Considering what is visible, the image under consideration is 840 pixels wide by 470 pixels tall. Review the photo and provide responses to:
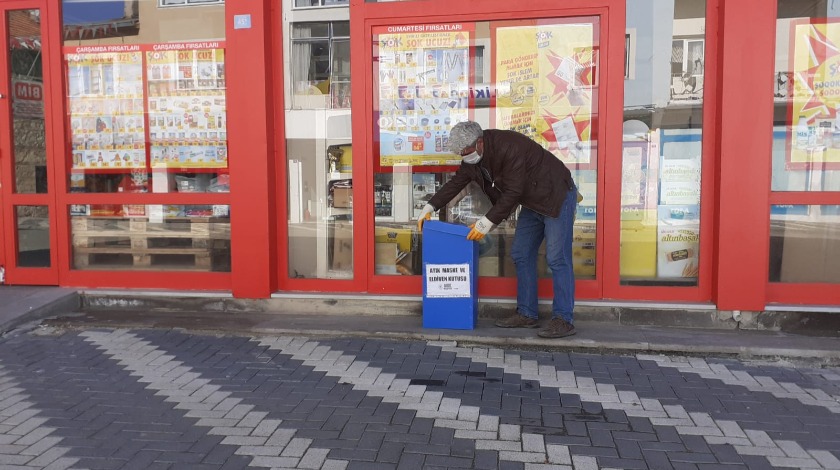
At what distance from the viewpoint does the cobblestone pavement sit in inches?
124

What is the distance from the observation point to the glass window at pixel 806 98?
5.16 meters

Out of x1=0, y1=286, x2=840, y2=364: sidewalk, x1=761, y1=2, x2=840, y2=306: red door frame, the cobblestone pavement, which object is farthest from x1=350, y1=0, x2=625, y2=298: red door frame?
x1=761, y1=2, x2=840, y2=306: red door frame

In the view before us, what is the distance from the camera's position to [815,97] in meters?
5.22

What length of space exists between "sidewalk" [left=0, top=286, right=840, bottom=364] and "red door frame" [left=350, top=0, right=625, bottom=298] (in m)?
0.35

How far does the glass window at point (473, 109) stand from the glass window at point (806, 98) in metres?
1.48

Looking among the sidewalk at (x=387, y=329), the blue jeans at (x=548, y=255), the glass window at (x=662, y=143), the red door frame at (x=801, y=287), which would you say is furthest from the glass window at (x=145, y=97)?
the red door frame at (x=801, y=287)

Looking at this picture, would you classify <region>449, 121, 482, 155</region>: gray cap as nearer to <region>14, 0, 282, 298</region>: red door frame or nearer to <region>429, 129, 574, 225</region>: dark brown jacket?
<region>429, 129, 574, 225</region>: dark brown jacket

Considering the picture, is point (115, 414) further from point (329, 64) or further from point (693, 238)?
point (693, 238)

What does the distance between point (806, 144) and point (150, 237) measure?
6045 millimetres

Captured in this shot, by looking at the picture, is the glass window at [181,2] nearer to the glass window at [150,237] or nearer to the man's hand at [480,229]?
the glass window at [150,237]

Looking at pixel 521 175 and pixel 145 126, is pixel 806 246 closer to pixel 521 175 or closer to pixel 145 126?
pixel 521 175

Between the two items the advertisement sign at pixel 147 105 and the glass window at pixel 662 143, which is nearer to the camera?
the glass window at pixel 662 143

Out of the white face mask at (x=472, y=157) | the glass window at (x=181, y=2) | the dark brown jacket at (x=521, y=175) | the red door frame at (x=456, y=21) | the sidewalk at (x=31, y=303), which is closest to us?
the dark brown jacket at (x=521, y=175)

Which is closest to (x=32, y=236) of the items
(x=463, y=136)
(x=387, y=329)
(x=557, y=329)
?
(x=387, y=329)
